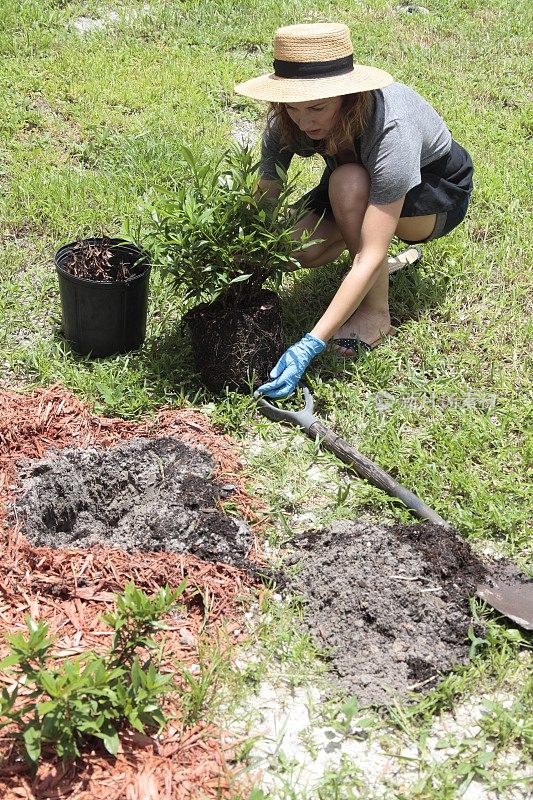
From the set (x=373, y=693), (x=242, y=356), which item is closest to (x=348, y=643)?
(x=373, y=693)

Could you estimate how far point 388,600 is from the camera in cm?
246

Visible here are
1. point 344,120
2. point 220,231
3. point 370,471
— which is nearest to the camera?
point 370,471

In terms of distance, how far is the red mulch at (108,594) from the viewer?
198cm

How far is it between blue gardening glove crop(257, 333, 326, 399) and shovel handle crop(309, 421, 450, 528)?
0.22 metres

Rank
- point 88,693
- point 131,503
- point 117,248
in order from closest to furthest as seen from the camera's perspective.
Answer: point 88,693 < point 131,503 < point 117,248

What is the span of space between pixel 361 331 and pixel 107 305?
1.15 meters

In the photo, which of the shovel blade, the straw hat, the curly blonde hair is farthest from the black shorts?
the shovel blade

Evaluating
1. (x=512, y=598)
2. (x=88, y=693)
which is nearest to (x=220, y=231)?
(x=512, y=598)

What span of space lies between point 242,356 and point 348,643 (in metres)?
1.33

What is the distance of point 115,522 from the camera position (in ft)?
9.12

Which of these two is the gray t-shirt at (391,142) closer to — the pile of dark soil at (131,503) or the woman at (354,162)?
the woman at (354,162)

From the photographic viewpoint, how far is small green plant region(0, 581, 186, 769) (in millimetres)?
1868

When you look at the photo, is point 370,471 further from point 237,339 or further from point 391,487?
point 237,339

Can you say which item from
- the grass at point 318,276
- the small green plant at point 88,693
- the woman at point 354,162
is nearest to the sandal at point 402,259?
the grass at point 318,276
